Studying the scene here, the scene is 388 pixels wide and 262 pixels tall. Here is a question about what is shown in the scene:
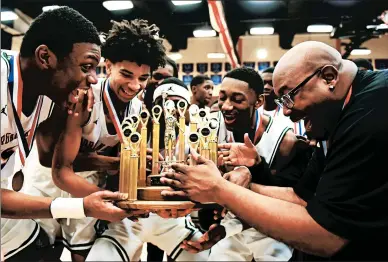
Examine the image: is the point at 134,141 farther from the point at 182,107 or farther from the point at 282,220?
the point at 282,220

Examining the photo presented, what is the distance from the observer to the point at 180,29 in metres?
1.93

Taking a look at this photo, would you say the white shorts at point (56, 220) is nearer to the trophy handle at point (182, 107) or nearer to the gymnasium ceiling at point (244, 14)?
the trophy handle at point (182, 107)

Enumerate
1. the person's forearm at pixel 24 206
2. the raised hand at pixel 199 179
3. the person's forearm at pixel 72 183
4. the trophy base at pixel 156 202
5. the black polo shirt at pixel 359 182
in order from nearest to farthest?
1. the black polo shirt at pixel 359 182
2. the raised hand at pixel 199 179
3. the trophy base at pixel 156 202
4. the person's forearm at pixel 24 206
5. the person's forearm at pixel 72 183

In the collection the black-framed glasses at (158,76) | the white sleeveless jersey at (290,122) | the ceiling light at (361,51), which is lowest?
the white sleeveless jersey at (290,122)

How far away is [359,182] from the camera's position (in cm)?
121

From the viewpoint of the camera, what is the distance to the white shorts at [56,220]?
1.78m

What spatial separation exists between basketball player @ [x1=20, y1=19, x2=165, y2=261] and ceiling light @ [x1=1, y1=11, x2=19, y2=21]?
40 centimetres

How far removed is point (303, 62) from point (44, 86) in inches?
37.4

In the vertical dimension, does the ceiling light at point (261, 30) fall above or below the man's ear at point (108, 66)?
above

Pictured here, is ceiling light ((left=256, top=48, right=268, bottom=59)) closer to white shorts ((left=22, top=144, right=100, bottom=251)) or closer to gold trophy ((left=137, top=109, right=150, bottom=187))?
gold trophy ((left=137, top=109, right=150, bottom=187))

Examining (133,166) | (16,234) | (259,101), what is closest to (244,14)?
(259,101)

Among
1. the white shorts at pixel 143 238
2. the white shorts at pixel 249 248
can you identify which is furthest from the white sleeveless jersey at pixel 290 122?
the white shorts at pixel 143 238

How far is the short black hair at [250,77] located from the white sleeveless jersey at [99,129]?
0.43 meters

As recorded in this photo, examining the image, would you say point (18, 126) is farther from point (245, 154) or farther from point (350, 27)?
point (350, 27)
